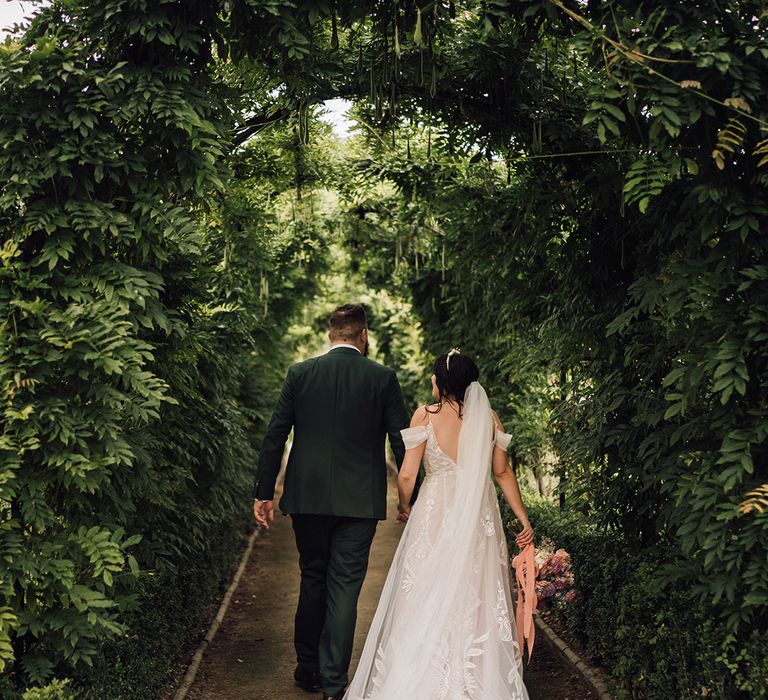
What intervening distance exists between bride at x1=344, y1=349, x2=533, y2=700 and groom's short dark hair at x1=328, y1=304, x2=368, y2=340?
0.61m

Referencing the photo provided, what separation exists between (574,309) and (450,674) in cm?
237

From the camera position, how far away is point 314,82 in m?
4.84

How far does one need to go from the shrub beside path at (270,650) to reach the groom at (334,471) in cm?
74

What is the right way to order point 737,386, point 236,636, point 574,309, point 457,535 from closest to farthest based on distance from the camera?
point 737,386, point 457,535, point 574,309, point 236,636

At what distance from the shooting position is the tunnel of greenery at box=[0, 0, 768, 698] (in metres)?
3.43

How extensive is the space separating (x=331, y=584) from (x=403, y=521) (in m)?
0.56

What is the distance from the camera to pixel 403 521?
4883mm

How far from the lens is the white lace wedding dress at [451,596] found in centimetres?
432

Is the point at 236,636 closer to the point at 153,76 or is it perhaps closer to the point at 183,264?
the point at 183,264

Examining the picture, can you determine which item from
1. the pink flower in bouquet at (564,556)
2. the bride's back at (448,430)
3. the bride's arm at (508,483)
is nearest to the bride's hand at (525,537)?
the bride's arm at (508,483)

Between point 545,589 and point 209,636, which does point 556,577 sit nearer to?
point 545,589

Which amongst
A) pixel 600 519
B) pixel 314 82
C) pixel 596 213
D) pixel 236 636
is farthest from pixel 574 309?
pixel 236 636

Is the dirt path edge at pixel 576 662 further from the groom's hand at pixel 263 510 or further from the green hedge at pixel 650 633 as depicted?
the groom's hand at pixel 263 510

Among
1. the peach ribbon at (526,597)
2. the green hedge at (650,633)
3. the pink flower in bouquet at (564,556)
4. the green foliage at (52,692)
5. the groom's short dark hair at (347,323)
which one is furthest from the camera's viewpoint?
the pink flower in bouquet at (564,556)
